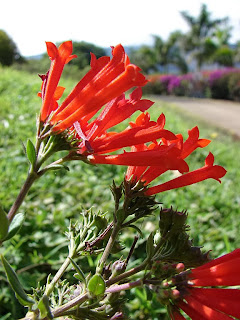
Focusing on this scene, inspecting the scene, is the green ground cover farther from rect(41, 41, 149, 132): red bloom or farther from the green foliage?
the green foliage

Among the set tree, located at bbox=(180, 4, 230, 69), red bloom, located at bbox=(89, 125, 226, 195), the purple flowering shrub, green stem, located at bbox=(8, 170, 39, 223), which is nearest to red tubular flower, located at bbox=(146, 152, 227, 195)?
red bloom, located at bbox=(89, 125, 226, 195)

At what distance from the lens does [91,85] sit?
60 cm

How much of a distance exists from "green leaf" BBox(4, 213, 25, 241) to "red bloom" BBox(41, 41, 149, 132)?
159 millimetres

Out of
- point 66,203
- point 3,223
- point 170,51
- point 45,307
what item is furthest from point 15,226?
point 170,51

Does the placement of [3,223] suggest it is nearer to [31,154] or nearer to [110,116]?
[31,154]

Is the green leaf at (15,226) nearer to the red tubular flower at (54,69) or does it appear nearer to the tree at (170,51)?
the red tubular flower at (54,69)

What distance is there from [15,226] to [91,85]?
259mm

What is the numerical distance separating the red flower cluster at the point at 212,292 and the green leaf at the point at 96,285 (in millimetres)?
142

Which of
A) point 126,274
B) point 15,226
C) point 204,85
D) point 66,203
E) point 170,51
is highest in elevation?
point 15,226

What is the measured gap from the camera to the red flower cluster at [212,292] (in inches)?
23.0

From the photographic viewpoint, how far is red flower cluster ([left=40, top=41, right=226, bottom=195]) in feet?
1.91

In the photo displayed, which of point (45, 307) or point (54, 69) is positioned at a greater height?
point (54, 69)

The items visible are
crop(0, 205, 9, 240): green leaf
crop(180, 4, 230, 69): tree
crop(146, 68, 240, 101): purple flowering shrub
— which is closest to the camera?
crop(0, 205, 9, 240): green leaf

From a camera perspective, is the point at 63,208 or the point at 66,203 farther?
the point at 66,203
